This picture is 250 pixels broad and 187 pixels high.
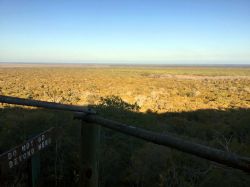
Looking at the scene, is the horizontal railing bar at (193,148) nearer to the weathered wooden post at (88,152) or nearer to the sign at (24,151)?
the weathered wooden post at (88,152)

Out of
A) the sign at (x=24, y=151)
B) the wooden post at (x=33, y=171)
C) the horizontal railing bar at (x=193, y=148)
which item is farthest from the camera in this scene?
the wooden post at (x=33, y=171)

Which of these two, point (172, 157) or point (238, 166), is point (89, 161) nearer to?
point (238, 166)

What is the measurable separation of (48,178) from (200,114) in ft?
43.4

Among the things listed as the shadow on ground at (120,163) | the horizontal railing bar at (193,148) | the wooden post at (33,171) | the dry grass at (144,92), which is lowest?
the dry grass at (144,92)

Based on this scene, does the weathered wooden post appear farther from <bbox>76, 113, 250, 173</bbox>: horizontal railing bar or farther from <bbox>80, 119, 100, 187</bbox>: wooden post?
<bbox>76, 113, 250, 173</bbox>: horizontal railing bar

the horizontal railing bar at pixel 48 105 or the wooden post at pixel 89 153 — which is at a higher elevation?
the horizontal railing bar at pixel 48 105

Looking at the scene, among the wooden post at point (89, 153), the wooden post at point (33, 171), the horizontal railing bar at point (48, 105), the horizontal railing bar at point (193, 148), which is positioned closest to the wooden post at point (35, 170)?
the wooden post at point (33, 171)

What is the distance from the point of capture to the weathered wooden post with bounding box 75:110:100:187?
66.7 inches

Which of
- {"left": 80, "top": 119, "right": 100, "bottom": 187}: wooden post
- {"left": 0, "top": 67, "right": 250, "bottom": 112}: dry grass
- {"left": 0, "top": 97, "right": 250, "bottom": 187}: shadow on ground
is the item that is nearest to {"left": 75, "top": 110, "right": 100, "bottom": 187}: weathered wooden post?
{"left": 80, "top": 119, "right": 100, "bottom": 187}: wooden post

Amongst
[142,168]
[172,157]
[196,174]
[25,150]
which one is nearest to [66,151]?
[142,168]

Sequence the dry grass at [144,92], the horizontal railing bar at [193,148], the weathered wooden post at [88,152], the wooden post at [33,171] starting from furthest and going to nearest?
the dry grass at [144,92] < the wooden post at [33,171] < the weathered wooden post at [88,152] < the horizontal railing bar at [193,148]

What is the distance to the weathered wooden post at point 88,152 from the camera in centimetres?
169

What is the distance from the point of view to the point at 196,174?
4.88m

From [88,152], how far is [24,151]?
645mm
